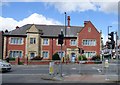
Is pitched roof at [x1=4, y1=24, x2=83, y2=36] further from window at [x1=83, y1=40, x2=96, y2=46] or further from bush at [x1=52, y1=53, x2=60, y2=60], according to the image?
bush at [x1=52, y1=53, x2=60, y2=60]

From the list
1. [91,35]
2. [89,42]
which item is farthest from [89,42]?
[91,35]

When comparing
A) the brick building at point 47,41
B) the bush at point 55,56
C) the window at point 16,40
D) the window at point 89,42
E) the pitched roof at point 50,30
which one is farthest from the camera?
the window at point 89,42

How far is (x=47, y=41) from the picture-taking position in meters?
65.0

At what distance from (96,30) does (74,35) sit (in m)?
5.06

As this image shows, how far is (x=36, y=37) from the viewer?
63594 mm

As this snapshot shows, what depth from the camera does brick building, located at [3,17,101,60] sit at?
209 feet

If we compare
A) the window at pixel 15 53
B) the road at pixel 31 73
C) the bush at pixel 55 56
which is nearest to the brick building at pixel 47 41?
the window at pixel 15 53

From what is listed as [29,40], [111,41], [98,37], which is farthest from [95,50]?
[111,41]

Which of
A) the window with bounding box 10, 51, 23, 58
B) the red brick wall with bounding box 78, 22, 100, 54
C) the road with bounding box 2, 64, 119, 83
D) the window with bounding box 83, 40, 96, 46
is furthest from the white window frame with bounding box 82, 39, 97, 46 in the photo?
the road with bounding box 2, 64, 119, 83

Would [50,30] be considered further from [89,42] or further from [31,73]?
[31,73]

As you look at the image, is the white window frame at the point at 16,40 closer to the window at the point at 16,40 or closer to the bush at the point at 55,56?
the window at the point at 16,40

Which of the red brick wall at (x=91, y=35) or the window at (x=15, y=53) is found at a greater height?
the red brick wall at (x=91, y=35)

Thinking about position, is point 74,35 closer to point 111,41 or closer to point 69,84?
point 111,41

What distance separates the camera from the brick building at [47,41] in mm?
63625
